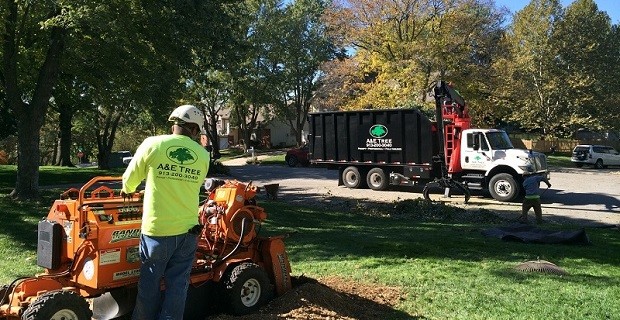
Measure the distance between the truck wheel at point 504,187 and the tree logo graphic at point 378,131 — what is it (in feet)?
15.3

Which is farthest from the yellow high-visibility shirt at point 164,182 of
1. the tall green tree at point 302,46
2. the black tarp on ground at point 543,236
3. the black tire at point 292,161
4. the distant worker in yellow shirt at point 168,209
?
the tall green tree at point 302,46

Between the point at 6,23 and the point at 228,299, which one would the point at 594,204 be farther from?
the point at 6,23

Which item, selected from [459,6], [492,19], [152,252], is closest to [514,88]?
[492,19]

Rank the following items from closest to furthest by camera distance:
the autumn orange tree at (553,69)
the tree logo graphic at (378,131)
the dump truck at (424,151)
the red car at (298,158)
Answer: the dump truck at (424,151) → the tree logo graphic at (378,131) → the red car at (298,158) → the autumn orange tree at (553,69)

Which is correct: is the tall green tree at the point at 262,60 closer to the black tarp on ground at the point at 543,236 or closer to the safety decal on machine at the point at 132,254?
the black tarp on ground at the point at 543,236

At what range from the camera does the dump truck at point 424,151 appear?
18.8 m

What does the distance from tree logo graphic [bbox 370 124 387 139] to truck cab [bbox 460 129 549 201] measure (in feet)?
10.4

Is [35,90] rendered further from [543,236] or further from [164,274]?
[543,236]

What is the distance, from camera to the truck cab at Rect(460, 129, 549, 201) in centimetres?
1839

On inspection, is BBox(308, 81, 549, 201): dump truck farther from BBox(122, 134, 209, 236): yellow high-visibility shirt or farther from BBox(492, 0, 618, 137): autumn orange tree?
BBox(492, 0, 618, 137): autumn orange tree

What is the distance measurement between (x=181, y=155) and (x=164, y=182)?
255 millimetres

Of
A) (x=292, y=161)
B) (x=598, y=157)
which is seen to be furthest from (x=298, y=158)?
(x=598, y=157)

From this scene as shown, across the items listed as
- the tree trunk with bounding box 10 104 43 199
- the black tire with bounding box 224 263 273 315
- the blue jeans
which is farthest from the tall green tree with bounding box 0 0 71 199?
the blue jeans

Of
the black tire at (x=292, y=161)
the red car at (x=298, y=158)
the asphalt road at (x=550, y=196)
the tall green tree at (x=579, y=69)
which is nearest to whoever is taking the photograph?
the asphalt road at (x=550, y=196)
